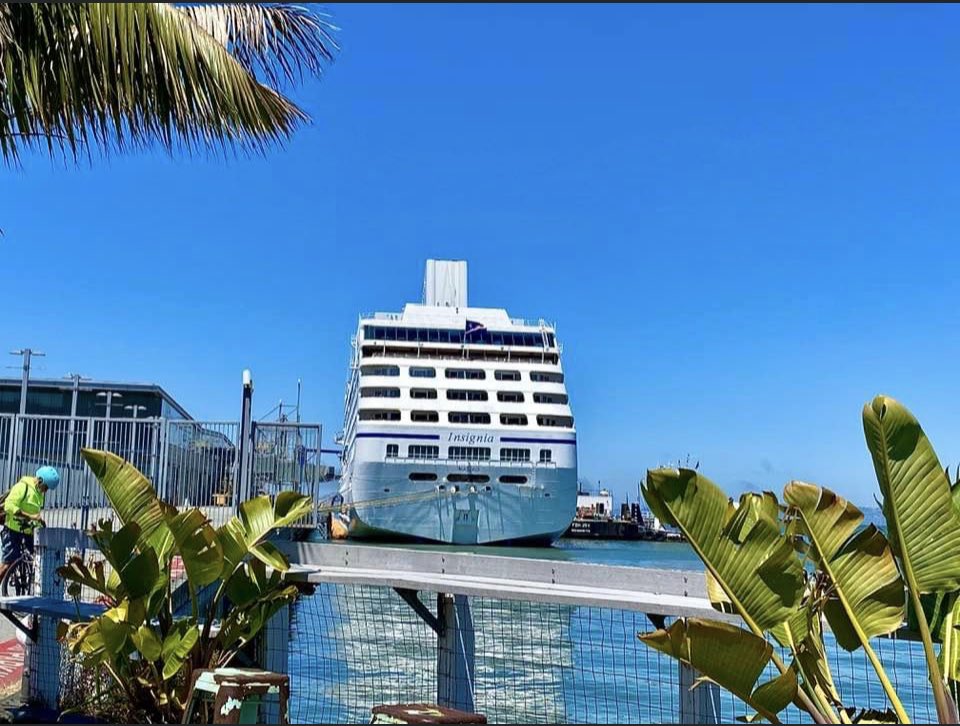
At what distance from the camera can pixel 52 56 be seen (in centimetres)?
559

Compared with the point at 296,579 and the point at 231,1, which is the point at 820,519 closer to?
the point at 296,579

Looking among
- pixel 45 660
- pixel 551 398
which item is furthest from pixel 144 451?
pixel 551 398

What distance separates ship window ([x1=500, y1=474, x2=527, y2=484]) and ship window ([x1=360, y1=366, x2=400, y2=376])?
642 cm

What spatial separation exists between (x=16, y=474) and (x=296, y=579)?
657 cm

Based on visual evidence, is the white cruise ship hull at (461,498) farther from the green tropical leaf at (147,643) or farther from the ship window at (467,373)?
the green tropical leaf at (147,643)

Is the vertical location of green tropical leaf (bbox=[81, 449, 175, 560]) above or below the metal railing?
below

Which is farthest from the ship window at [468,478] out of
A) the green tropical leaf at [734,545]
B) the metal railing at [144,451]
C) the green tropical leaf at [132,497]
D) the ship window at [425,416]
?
the green tropical leaf at [734,545]

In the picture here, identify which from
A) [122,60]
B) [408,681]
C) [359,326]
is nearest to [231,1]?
[122,60]

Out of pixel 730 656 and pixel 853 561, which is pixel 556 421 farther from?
pixel 730 656

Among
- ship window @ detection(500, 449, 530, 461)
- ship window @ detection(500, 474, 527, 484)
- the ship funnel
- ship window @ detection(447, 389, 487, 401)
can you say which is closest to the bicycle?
ship window @ detection(500, 449, 530, 461)

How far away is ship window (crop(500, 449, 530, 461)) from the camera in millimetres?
40031

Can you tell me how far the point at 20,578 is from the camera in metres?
7.36

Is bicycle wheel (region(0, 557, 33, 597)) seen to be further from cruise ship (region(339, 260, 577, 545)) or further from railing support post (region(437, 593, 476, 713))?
cruise ship (region(339, 260, 577, 545))

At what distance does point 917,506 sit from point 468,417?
37.4m
